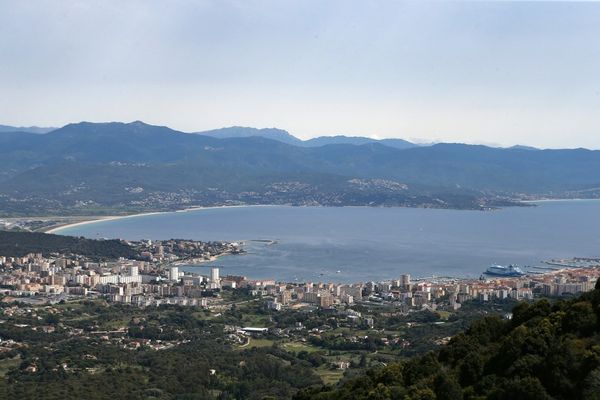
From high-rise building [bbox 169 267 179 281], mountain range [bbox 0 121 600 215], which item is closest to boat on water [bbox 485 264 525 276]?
high-rise building [bbox 169 267 179 281]

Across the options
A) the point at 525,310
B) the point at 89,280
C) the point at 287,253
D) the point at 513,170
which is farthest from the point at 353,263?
the point at 513,170

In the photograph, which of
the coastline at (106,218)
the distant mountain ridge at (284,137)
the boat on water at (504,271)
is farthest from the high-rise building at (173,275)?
the distant mountain ridge at (284,137)

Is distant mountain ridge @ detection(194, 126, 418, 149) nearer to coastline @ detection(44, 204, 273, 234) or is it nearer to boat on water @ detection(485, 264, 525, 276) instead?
coastline @ detection(44, 204, 273, 234)

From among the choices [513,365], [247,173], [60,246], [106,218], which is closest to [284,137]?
[247,173]

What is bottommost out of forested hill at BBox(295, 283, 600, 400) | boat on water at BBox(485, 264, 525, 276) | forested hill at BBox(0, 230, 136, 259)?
boat on water at BBox(485, 264, 525, 276)

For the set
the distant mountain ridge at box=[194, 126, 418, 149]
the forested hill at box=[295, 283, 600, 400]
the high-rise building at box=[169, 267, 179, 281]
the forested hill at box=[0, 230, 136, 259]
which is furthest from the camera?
the distant mountain ridge at box=[194, 126, 418, 149]

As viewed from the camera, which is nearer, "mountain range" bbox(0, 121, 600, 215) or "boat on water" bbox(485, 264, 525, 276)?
"boat on water" bbox(485, 264, 525, 276)

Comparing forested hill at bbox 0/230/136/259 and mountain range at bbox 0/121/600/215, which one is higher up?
mountain range at bbox 0/121/600/215
